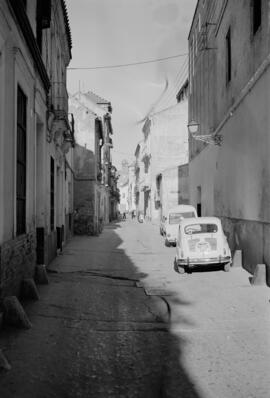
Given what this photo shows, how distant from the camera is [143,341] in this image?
5566 mm

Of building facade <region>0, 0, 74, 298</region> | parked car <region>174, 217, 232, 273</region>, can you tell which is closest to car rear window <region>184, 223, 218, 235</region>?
parked car <region>174, 217, 232, 273</region>

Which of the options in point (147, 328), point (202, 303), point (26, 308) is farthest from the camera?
point (202, 303)

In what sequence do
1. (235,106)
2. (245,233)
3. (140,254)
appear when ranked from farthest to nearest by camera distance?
(140,254) → (235,106) → (245,233)

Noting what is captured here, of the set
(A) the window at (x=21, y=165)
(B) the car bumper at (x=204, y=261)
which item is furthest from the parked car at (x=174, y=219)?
(A) the window at (x=21, y=165)

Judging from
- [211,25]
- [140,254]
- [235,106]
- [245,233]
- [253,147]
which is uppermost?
[211,25]

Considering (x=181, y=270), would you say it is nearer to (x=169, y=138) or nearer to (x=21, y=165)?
(x=21, y=165)

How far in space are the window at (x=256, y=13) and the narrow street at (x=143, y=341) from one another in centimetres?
576

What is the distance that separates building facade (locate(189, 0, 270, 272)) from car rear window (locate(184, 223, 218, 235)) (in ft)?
2.34

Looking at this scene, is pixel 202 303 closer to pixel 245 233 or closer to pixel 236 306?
pixel 236 306

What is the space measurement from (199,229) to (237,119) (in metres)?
3.14

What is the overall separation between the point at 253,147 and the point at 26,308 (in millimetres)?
6110

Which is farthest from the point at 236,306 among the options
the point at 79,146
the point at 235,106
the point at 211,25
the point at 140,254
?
the point at 79,146

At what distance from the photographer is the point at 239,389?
13.5ft

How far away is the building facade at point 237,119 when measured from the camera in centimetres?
926
